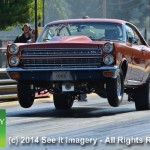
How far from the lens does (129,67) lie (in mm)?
13984

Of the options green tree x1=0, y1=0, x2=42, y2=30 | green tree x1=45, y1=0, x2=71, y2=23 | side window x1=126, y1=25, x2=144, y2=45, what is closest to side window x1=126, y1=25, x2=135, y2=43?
side window x1=126, y1=25, x2=144, y2=45

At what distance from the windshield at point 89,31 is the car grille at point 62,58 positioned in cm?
101

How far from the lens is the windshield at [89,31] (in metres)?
14.2

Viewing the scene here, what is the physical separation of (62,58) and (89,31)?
146 cm

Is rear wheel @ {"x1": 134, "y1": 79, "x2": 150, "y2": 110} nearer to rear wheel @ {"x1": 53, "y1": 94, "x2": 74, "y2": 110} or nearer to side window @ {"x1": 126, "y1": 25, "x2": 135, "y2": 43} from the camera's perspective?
side window @ {"x1": 126, "y1": 25, "x2": 135, "y2": 43}

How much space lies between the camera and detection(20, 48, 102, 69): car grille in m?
13.0

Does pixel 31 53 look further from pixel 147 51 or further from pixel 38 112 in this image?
pixel 147 51

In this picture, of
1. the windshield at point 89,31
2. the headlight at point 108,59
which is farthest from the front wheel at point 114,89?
the windshield at point 89,31

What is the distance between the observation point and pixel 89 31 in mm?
14344

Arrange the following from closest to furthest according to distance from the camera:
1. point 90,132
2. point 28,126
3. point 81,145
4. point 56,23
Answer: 1. point 81,145
2. point 90,132
3. point 28,126
4. point 56,23

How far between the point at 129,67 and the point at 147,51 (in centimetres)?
147

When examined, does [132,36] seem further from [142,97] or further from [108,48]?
[108,48]

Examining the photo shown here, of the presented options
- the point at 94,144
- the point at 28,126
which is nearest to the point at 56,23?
the point at 28,126

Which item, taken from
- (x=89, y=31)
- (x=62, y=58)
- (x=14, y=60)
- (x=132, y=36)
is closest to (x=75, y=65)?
(x=62, y=58)
